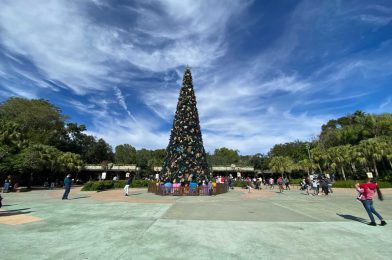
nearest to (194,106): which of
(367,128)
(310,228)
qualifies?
(310,228)

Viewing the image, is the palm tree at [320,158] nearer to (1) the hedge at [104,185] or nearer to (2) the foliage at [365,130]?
(2) the foliage at [365,130]

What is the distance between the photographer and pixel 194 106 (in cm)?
2403

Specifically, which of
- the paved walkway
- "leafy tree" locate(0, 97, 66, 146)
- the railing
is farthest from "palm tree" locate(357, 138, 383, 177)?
"leafy tree" locate(0, 97, 66, 146)

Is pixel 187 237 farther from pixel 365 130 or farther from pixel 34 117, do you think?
pixel 365 130

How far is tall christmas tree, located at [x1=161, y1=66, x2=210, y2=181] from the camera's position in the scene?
72.5 ft

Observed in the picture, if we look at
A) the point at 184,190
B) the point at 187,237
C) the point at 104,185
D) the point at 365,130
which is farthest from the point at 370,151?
the point at 187,237

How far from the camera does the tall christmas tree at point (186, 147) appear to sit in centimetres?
2211

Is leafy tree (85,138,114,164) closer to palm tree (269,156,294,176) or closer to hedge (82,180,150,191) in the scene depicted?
hedge (82,180,150,191)

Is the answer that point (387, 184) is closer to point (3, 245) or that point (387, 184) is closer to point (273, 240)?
point (273, 240)

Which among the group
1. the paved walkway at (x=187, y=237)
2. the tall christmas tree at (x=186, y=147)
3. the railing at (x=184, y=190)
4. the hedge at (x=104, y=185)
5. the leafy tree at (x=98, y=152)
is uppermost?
the leafy tree at (x=98, y=152)

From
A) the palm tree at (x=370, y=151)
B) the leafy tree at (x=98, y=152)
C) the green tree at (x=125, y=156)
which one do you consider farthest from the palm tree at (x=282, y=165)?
the leafy tree at (x=98, y=152)

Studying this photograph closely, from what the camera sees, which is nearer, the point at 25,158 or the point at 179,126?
the point at 179,126

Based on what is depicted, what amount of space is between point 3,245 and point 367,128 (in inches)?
2106

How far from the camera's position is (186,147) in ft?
74.2
